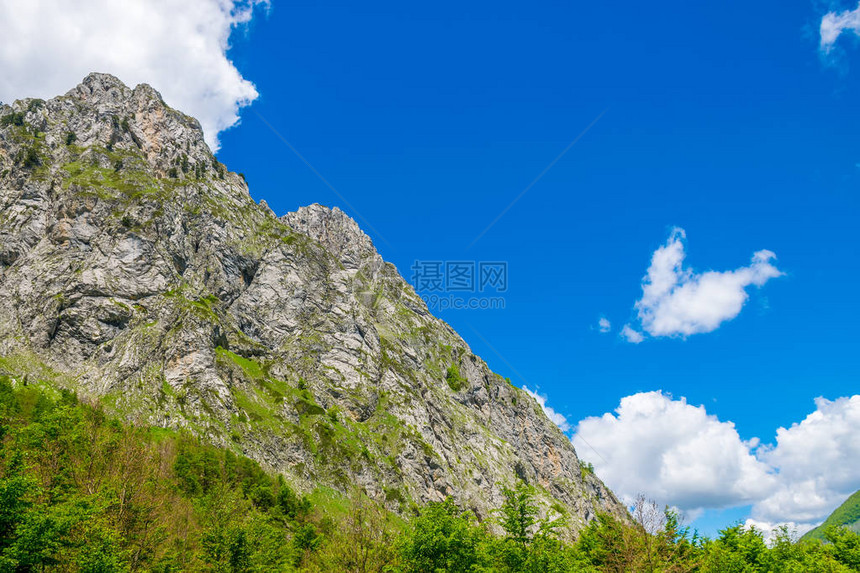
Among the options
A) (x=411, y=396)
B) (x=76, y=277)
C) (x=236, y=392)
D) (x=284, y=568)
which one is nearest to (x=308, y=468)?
(x=236, y=392)

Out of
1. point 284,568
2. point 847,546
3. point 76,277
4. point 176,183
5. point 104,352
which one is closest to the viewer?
point 284,568

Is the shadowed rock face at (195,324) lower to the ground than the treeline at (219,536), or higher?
higher

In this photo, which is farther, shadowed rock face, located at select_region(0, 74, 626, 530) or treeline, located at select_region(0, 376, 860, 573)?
shadowed rock face, located at select_region(0, 74, 626, 530)

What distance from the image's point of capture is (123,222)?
478 ft

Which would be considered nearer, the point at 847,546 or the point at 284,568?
the point at 284,568

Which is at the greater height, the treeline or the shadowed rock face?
the shadowed rock face

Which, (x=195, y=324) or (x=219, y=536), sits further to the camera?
(x=195, y=324)

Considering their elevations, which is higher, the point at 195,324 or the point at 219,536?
the point at 195,324

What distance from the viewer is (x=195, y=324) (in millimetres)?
136625

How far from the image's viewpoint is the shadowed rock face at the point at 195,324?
122250mm

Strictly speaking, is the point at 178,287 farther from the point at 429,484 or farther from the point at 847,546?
the point at 847,546

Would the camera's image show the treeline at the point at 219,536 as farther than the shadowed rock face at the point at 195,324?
No

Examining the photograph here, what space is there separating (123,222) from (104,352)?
43193 mm

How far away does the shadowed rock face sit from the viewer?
122 m
